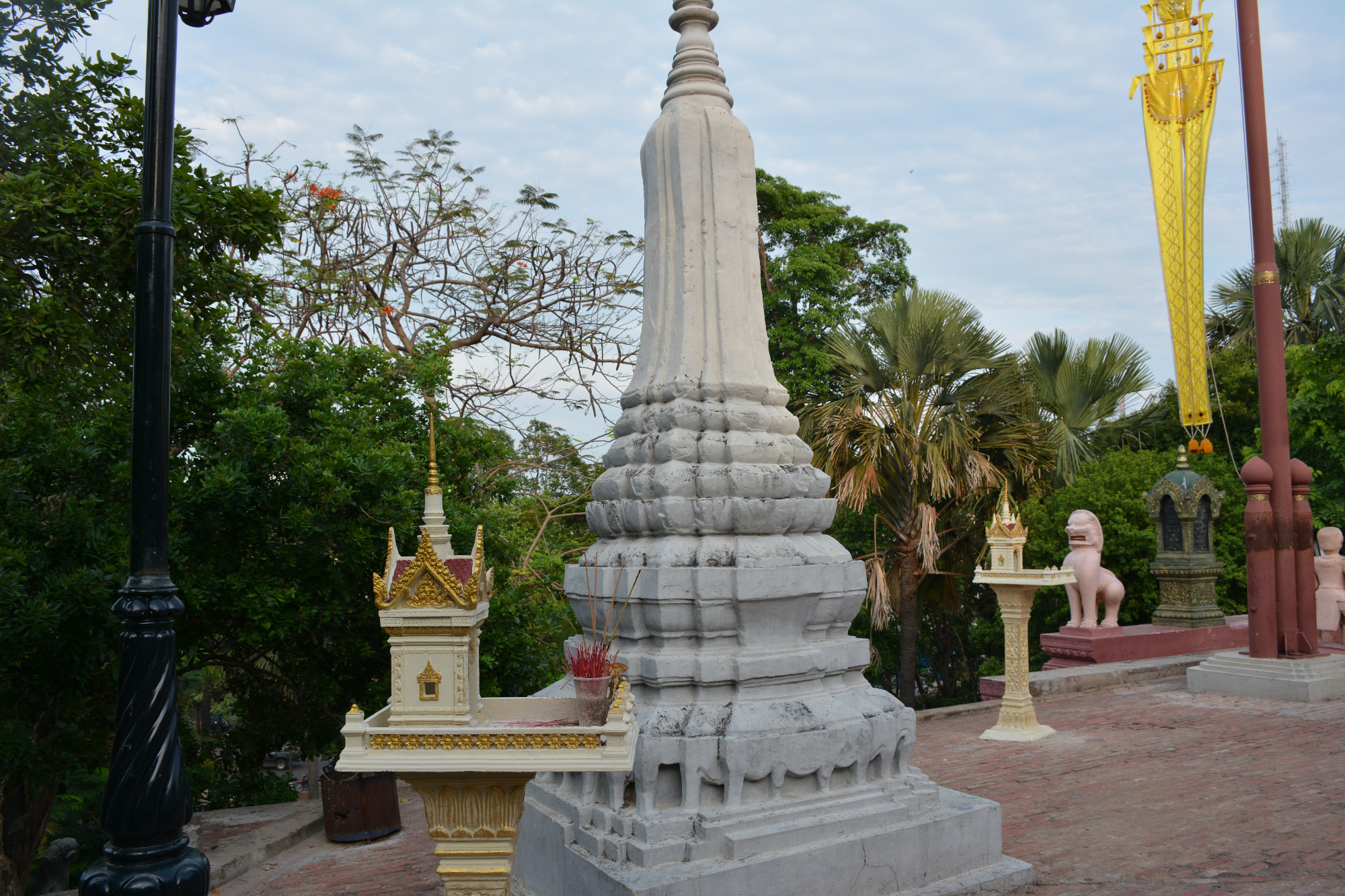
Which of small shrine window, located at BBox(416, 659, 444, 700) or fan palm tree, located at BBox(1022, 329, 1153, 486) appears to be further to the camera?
fan palm tree, located at BBox(1022, 329, 1153, 486)

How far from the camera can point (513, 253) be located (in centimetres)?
1216

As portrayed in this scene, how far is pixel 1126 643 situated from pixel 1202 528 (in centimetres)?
263

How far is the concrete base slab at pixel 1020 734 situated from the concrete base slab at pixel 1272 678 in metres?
3.13

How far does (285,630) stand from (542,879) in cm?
286

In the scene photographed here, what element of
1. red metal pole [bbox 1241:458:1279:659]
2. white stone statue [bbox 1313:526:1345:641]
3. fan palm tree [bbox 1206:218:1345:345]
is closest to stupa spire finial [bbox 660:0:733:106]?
red metal pole [bbox 1241:458:1279:659]

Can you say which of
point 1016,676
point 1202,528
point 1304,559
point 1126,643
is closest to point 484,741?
point 1016,676

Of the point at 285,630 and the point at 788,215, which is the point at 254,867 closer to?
the point at 285,630

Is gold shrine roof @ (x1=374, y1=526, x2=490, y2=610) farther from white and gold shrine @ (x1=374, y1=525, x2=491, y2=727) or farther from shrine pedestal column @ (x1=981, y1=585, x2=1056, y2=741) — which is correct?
shrine pedestal column @ (x1=981, y1=585, x2=1056, y2=741)

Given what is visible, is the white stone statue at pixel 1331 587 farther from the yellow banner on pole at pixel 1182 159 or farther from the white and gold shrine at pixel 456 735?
the white and gold shrine at pixel 456 735

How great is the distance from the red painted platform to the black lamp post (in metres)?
11.6

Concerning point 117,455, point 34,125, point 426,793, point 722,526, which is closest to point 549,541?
point 117,455

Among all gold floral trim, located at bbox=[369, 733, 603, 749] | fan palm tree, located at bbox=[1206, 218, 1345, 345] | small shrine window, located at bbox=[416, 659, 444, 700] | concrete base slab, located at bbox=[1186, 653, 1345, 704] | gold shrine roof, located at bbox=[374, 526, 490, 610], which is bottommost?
concrete base slab, located at bbox=[1186, 653, 1345, 704]

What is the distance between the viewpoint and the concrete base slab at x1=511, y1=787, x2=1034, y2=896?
454 centimetres

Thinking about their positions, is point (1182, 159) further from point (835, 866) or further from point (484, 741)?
point (484, 741)
